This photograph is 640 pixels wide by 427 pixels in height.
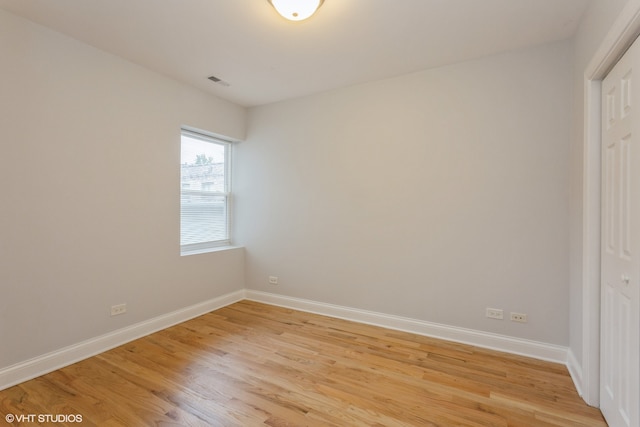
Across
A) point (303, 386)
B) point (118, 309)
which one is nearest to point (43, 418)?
point (118, 309)

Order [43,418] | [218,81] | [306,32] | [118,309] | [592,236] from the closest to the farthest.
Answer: [43,418]
[592,236]
[306,32]
[118,309]
[218,81]

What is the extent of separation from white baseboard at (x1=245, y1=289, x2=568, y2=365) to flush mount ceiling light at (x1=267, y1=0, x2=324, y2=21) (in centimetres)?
293

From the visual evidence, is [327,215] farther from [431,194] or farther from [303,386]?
[303,386]

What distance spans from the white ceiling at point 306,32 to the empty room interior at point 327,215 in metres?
0.02

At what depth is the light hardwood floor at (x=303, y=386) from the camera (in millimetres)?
1879

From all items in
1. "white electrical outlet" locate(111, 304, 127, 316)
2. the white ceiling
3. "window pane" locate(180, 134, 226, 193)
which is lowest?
"white electrical outlet" locate(111, 304, 127, 316)

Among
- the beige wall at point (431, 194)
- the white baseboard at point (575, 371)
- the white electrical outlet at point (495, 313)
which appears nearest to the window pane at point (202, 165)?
the beige wall at point (431, 194)

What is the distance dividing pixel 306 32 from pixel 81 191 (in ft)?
7.69

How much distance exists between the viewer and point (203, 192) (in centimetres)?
393

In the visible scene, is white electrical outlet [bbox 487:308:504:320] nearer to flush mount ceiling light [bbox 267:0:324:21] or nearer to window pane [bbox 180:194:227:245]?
flush mount ceiling light [bbox 267:0:324:21]

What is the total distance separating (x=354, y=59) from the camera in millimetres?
2875

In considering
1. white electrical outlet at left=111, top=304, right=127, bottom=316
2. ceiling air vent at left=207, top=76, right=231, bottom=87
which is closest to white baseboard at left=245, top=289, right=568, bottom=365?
white electrical outlet at left=111, top=304, right=127, bottom=316

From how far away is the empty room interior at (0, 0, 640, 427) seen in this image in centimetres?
202

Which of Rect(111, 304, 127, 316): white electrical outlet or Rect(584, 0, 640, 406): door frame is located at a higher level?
Rect(584, 0, 640, 406): door frame
